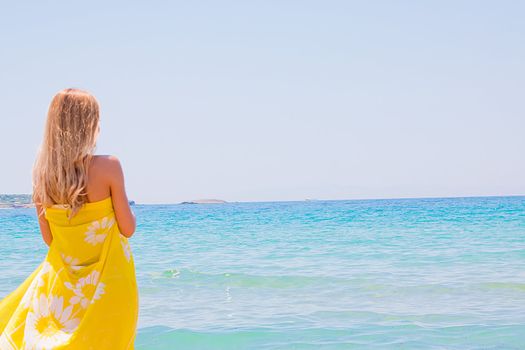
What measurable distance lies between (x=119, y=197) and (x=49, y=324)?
2.25ft

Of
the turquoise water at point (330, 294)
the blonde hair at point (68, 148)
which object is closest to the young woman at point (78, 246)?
the blonde hair at point (68, 148)

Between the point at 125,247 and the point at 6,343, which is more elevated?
the point at 125,247

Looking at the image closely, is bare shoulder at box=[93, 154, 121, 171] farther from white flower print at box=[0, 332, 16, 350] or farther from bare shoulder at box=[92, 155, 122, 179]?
white flower print at box=[0, 332, 16, 350]

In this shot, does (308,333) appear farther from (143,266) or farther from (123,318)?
(143,266)

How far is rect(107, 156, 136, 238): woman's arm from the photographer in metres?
3.20

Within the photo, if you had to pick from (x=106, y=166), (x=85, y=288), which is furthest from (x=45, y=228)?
(x=106, y=166)

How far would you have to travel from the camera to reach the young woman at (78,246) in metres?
3.12

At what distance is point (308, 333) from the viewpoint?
6797mm

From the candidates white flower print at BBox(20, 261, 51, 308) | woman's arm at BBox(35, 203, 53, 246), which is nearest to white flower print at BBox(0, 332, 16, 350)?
white flower print at BBox(20, 261, 51, 308)

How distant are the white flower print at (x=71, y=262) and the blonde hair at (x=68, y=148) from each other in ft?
0.76

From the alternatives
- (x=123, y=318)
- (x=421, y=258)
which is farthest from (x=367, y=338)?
(x=421, y=258)

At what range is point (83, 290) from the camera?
3.25 m

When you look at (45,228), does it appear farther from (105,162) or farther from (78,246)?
(105,162)

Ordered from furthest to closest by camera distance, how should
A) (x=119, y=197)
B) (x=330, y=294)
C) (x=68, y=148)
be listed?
(x=330, y=294)
(x=119, y=197)
(x=68, y=148)
